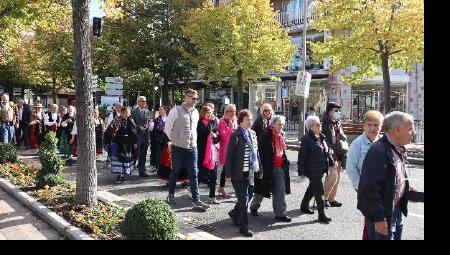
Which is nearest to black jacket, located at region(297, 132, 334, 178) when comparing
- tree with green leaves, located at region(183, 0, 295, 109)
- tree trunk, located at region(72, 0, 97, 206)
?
tree trunk, located at region(72, 0, 97, 206)

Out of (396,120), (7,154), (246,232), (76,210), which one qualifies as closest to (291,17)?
(7,154)

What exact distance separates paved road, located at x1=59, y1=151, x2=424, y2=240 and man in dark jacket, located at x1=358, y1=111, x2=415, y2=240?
2465 mm

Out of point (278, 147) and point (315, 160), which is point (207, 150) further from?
point (315, 160)

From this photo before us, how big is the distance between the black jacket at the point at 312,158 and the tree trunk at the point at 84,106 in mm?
3164

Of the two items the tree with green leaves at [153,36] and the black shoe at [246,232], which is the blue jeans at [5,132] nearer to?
the black shoe at [246,232]

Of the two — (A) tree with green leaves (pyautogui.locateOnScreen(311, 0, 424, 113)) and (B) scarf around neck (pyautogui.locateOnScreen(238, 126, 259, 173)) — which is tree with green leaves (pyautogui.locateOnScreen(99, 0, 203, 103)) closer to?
(A) tree with green leaves (pyautogui.locateOnScreen(311, 0, 424, 113))

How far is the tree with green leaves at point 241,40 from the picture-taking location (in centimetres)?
2477

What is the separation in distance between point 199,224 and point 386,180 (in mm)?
3576

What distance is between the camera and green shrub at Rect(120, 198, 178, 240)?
16.5 feet

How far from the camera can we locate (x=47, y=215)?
6.66 m

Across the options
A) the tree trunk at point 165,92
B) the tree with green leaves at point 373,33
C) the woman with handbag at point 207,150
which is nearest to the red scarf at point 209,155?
the woman with handbag at point 207,150

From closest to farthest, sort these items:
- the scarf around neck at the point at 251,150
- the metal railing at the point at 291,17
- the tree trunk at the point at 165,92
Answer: the scarf around neck at the point at 251,150 < the metal railing at the point at 291,17 < the tree trunk at the point at 165,92

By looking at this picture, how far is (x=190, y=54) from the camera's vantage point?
29375 mm
